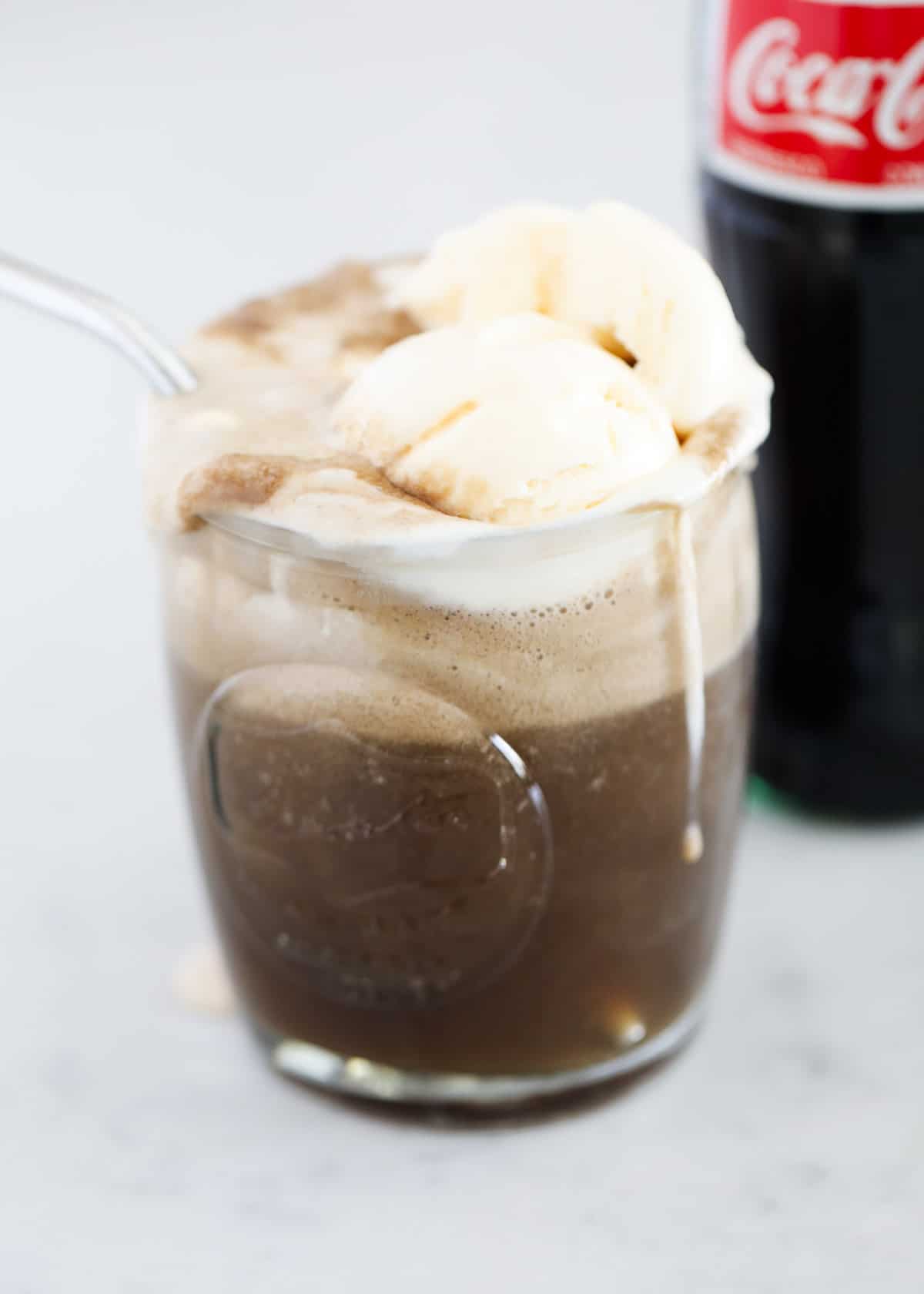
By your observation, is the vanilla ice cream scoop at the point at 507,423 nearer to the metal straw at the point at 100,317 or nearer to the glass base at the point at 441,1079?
the metal straw at the point at 100,317

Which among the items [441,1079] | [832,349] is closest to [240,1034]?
[441,1079]

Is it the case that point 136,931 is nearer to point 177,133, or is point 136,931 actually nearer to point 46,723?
point 46,723

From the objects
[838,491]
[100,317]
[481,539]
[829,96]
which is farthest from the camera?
[838,491]

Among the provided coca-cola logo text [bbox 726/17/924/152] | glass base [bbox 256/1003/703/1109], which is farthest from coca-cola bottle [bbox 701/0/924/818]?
glass base [bbox 256/1003/703/1109]

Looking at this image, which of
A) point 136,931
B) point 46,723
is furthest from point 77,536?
point 136,931

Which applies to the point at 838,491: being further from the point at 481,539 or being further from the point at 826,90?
the point at 481,539

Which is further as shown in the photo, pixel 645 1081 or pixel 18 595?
pixel 18 595
